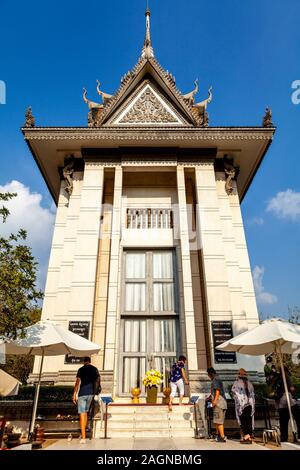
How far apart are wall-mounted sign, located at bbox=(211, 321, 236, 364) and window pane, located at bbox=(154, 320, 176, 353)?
1622 millimetres

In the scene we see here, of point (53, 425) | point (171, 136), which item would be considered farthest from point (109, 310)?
point (171, 136)

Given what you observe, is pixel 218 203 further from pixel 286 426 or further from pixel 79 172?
pixel 286 426

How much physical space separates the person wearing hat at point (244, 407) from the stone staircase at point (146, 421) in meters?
1.33

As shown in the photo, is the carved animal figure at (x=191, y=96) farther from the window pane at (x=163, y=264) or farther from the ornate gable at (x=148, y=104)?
the window pane at (x=163, y=264)

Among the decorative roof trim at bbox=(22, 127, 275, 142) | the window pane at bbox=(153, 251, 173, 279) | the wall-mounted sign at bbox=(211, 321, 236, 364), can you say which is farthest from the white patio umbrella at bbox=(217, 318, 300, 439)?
the decorative roof trim at bbox=(22, 127, 275, 142)

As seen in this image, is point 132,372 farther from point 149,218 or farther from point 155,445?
point 149,218

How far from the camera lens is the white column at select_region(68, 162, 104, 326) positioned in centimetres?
1108

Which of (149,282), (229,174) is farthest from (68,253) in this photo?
(229,174)

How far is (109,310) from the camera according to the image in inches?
430

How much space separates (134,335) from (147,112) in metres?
9.30

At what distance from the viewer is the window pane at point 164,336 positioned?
11.6m

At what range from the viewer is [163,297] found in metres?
12.4

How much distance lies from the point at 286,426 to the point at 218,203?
26.3 ft

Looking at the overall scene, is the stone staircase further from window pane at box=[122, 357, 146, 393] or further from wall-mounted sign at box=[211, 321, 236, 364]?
window pane at box=[122, 357, 146, 393]
